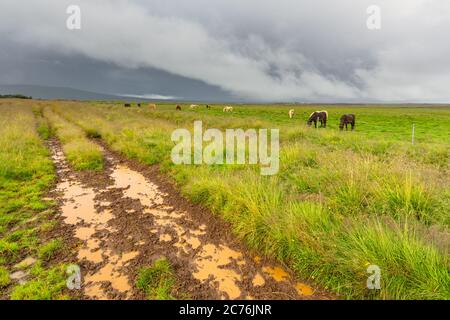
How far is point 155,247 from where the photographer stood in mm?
3832

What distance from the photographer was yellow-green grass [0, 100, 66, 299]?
114 inches

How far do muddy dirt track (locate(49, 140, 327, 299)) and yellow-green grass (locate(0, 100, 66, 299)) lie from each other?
1.06 feet

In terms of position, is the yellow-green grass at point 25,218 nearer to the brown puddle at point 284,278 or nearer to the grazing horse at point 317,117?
the brown puddle at point 284,278

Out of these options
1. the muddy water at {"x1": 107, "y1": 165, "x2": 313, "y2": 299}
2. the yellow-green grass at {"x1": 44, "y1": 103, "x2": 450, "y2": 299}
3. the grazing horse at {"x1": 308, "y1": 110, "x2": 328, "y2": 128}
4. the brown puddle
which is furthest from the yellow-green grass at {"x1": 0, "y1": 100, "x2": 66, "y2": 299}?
the grazing horse at {"x1": 308, "y1": 110, "x2": 328, "y2": 128}

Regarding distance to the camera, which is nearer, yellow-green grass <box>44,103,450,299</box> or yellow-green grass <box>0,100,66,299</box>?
yellow-green grass <box>44,103,450,299</box>

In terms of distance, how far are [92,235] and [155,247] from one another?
1.29 meters

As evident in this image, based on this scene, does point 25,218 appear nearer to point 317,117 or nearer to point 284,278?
point 284,278

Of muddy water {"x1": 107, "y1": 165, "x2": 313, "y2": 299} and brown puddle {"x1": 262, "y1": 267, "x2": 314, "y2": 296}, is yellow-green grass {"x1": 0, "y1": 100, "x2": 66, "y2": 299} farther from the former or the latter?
brown puddle {"x1": 262, "y1": 267, "x2": 314, "y2": 296}

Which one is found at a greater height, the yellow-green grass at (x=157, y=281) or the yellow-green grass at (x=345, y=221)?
the yellow-green grass at (x=345, y=221)

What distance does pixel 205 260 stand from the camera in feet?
11.8

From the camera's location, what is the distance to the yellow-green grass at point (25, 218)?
2.90m

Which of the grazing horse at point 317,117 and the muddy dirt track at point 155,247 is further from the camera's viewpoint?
the grazing horse at point 317,117

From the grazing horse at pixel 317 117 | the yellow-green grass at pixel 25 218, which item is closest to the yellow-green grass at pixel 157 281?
the yellow-green grass at pixel 25 218

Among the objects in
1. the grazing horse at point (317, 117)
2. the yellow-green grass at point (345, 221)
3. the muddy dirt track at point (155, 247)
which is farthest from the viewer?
the grazing horse at point (317, 117)
